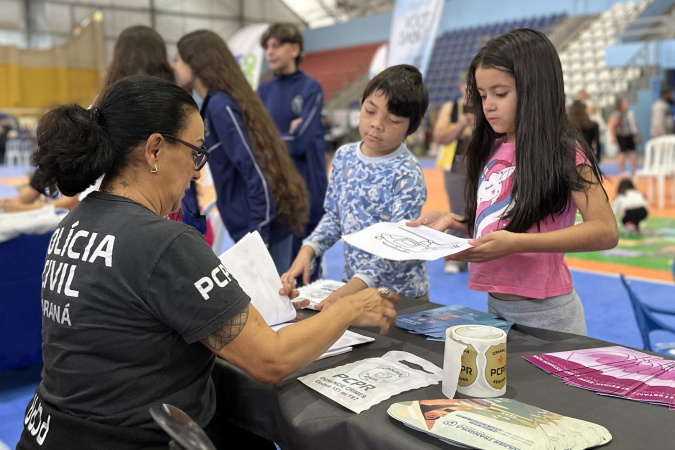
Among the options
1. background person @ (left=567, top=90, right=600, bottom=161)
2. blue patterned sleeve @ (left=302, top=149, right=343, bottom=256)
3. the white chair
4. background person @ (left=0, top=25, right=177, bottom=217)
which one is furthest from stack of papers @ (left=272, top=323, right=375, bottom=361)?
the white chair

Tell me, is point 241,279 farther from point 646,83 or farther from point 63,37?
point 63,37

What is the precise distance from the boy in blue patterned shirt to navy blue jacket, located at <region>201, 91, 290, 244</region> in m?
0.56

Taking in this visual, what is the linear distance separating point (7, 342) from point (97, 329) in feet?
6.68

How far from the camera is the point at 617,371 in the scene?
1.16 meters

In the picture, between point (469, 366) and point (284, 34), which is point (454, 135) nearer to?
point (284, 34)

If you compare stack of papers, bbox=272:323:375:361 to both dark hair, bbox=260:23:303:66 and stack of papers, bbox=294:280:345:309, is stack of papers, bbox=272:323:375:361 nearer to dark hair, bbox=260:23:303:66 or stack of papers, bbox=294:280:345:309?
stack of papers, bbox=294:280:345:309

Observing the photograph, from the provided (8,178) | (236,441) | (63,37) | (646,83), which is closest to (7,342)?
(236,441)

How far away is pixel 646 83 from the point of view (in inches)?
511

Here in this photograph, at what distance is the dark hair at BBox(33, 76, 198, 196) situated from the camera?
1135 millimetres

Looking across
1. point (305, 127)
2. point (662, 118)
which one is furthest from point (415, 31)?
point (662, 118)

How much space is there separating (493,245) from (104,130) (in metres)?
0.82

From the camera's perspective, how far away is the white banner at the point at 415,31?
15.1 feet

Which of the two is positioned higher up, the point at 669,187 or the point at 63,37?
the point at 63,37

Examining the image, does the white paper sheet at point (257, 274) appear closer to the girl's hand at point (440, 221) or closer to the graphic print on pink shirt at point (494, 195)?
the girl's hand at point (440, 221)
